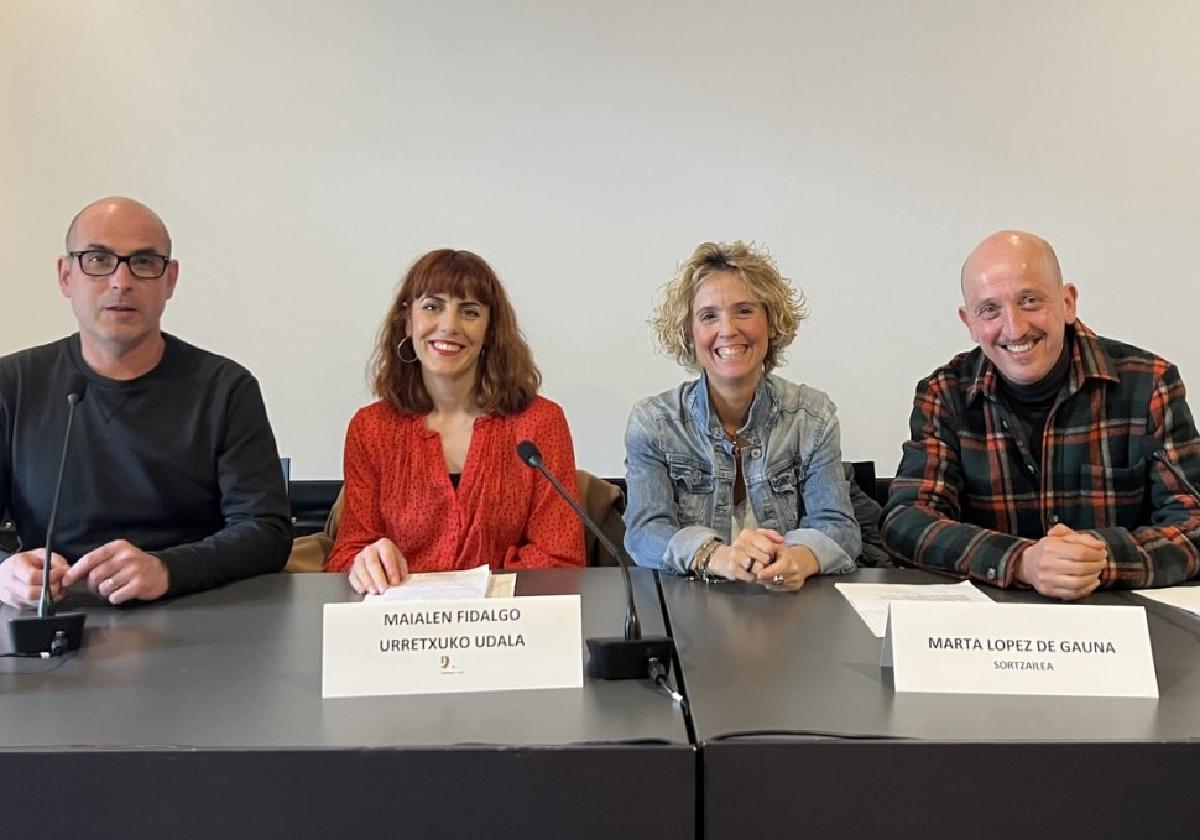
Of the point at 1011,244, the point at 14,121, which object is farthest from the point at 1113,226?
the point at 14,121

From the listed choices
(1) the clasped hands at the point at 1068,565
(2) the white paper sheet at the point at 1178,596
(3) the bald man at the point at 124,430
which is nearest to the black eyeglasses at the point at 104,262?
(3) the bald man at the point at 124,430

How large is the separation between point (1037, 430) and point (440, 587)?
1168 mm

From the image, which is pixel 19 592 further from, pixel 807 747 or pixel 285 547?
pixel 807 747

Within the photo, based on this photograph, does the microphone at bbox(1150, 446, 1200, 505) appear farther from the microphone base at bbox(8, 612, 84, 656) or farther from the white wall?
the microphone base at bbox(8, 612, 84, 656)

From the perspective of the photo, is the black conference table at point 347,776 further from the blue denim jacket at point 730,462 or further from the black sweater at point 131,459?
the blue denim jacket at point 730,462

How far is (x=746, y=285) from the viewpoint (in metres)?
1.82

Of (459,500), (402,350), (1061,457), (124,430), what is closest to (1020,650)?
(1061,457)

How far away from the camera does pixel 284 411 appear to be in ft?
8.86

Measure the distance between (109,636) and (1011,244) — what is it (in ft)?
5.38

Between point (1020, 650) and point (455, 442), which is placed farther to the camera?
point (455, 442)

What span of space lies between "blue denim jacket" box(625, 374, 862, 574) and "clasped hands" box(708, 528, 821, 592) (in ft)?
1.09

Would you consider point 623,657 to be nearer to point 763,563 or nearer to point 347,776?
point 347,776

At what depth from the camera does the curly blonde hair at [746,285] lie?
1843mm

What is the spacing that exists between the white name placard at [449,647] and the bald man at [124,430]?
27.4 inches
